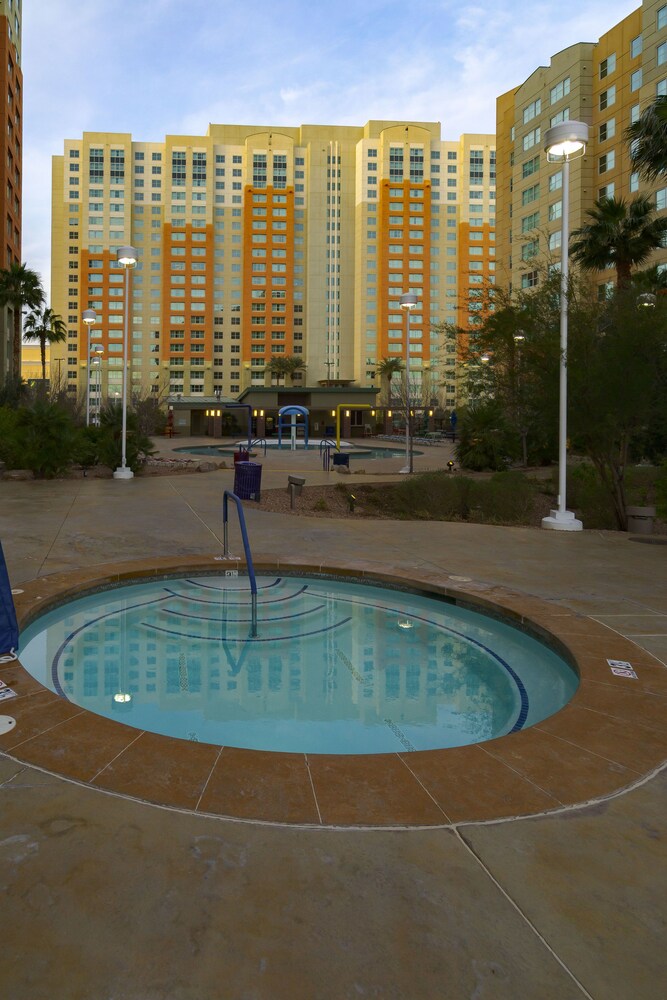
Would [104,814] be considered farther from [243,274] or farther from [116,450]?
[243,274]

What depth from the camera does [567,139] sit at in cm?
964

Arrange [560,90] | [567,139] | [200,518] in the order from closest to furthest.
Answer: [567,139]
[200,518]
[560,90]

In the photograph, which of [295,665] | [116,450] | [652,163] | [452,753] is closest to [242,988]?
[452,753]

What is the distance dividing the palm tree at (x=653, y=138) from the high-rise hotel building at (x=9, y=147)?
126ft

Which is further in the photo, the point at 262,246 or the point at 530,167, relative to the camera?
the point at 262,246

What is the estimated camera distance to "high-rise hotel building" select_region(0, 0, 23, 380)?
44250 mm

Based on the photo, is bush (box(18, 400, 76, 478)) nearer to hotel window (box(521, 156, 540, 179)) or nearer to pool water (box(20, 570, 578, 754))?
pool water (box(20, 570, 578, 754))

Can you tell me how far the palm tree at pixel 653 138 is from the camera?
16422 millimetres

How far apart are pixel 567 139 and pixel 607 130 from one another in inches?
1727

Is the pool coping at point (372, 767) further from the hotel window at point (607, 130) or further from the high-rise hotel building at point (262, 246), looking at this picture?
the high-rise hotel building at point (262, 246)

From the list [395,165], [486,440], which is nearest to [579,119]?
[486,440]

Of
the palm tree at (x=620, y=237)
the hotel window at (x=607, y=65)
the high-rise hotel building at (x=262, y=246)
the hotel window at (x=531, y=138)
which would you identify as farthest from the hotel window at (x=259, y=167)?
the palm tree at (x=620, y=237)

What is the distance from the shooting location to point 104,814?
7.80 feet

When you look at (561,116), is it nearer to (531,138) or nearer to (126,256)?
(531,138)
